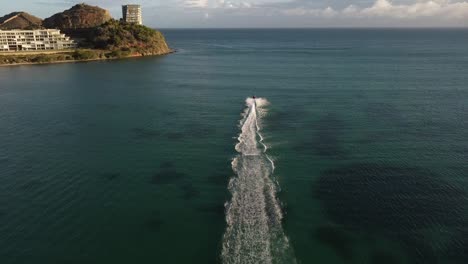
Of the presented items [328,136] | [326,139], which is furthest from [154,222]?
[328,136]

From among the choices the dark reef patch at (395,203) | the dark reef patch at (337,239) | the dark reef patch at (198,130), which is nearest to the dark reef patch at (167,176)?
the dark reef patch at (198,130)

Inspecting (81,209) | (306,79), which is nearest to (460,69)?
→ (306,79)

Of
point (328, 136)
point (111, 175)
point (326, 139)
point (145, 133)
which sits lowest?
point (111, 175)

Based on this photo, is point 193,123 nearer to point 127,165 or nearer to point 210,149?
point 210,149

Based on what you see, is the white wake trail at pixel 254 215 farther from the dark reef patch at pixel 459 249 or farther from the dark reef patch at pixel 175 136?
the dark reef patch at pixel 459 249

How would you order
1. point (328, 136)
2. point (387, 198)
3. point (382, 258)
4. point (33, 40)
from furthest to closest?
1. point (33, 40)
2. point (328, 136)
3. point (387, 198)
4. point (382, 258)

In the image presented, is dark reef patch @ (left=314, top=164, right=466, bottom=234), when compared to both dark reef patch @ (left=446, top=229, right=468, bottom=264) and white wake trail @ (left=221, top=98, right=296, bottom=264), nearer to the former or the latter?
dark reef patch @ (left=446, top=229, right=468, bottom=264)

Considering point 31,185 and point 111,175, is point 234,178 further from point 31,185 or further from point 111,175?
point 31,185
